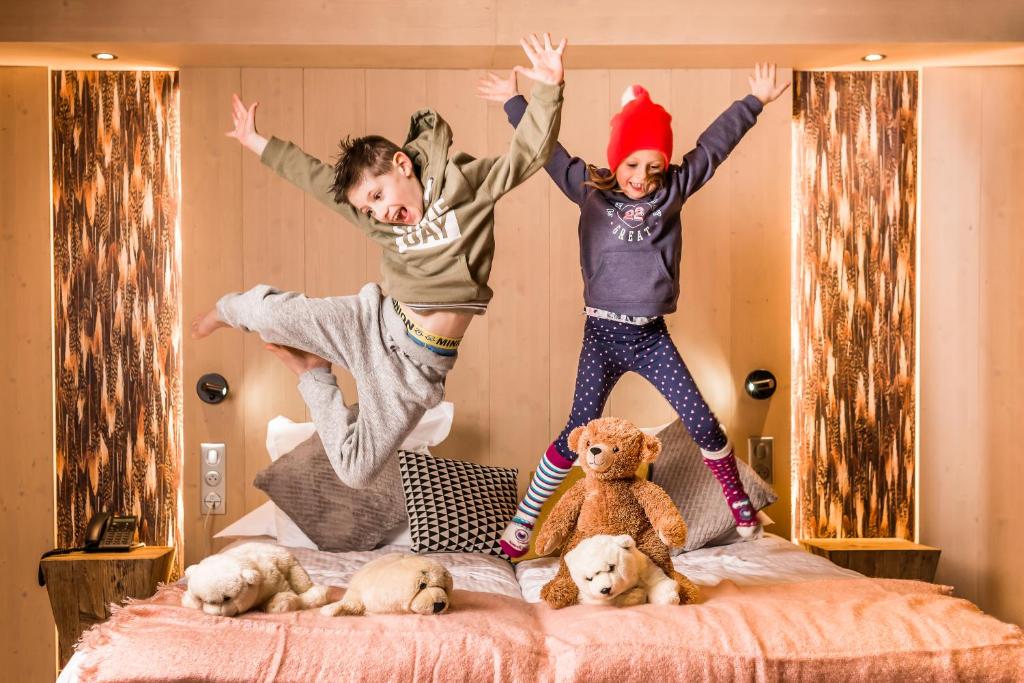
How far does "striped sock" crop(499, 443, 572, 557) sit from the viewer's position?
2.79 meters

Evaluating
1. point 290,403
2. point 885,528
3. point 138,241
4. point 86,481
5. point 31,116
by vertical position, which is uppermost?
point 31,116

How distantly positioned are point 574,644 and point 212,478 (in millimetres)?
2019

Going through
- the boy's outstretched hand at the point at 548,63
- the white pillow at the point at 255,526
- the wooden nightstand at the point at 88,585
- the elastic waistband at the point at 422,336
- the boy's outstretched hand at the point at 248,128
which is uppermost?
the boy's outstretched hand at the point at 548,63

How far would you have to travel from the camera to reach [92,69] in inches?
144

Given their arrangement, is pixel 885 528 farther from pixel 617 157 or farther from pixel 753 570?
pixel 617 157

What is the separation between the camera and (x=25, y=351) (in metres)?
3.65

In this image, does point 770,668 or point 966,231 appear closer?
point 770,668

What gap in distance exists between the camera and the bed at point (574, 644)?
2066 mm

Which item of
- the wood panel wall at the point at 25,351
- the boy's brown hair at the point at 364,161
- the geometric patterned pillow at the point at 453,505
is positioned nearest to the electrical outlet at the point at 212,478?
the wood panel wall at the point at 25,351

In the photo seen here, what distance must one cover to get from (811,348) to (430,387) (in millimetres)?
2073

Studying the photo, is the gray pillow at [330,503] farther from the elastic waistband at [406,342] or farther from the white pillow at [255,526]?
the elastic waistband at [406,342]

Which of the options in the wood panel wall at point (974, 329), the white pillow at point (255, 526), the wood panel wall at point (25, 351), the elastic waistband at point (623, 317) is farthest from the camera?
the wood panel wall at point (974, 329)

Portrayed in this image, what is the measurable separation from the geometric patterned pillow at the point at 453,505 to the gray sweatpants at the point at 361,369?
2.89 ft

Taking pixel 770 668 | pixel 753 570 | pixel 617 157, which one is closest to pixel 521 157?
pixel 617 157
